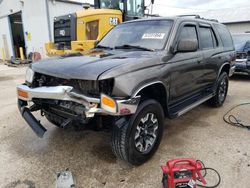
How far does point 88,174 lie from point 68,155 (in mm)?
582

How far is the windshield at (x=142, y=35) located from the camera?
353 cm

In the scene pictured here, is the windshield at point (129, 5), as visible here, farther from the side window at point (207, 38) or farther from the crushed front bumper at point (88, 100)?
the crushed front bumper at point (88, 100)

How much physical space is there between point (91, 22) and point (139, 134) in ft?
20.3

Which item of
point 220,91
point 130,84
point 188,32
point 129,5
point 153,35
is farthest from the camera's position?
point 129,5

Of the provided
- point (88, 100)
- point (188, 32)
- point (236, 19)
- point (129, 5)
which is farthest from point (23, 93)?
point (236, 19)

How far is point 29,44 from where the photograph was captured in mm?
16453

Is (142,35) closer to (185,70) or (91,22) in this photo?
(185,70)

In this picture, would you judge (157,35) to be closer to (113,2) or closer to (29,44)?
(113,2)

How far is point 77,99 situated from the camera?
2.52m

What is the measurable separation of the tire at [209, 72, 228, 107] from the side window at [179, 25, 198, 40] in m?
1.47

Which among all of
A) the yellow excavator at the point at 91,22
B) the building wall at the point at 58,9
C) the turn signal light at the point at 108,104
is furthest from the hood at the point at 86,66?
the building wall at the point at 58,9

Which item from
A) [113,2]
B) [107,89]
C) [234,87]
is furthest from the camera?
[113,2]

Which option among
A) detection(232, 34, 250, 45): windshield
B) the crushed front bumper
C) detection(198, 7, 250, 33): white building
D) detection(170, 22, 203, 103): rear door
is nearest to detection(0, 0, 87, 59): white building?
detection(232, 34, 250, 45): windshield

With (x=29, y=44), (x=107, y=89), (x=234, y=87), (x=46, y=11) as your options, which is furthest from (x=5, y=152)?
(x=29, y=44)
